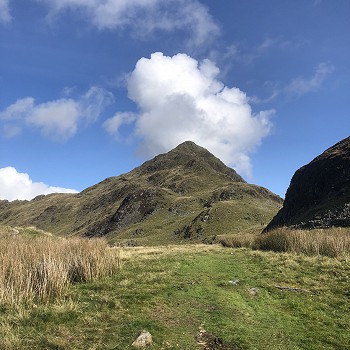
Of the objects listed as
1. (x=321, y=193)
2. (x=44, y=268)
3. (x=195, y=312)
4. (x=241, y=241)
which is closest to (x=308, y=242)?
(x=241, y=241)

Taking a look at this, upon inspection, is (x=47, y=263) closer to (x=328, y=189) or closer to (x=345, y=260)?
(x=345, y=260)

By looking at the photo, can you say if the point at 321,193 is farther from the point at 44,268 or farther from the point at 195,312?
the point at 44,268

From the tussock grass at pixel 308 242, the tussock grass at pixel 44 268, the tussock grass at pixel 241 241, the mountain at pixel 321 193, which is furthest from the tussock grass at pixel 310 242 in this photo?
the mountain at pixel 321 193

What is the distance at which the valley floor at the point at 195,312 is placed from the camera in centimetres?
1038

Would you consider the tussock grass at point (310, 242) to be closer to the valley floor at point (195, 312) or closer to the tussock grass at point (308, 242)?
the tussock grass at point (308, 242)

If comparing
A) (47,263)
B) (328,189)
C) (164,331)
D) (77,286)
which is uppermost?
(328,189)

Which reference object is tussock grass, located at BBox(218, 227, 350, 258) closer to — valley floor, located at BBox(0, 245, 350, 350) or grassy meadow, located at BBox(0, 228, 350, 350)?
grassy meadow, located at BBox(0, 228, 350, 350)

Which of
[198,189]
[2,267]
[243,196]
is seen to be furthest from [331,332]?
[198,189]

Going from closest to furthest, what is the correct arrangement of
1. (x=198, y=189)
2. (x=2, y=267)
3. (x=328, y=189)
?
(x=2, y=267)
(x=328, y=189)
(x=198, y=189)

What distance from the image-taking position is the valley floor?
1038 centimetres

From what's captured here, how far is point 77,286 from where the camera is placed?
16.2 meters

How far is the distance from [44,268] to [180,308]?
5553 millimetres

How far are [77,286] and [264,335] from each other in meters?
8.51

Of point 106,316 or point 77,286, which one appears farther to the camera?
point 77,286
